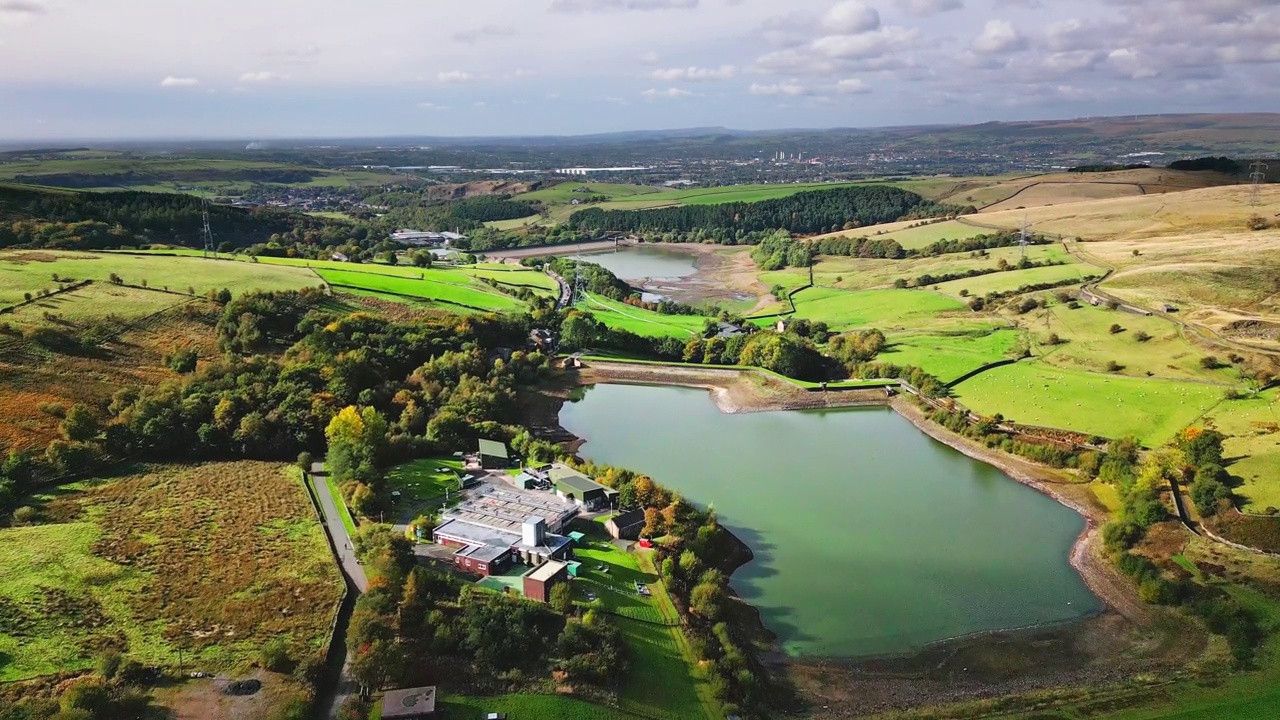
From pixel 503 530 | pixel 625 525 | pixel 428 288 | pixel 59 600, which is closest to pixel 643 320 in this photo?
pixel 428 288

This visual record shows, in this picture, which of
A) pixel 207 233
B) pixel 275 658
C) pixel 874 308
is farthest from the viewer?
pixel 207 233

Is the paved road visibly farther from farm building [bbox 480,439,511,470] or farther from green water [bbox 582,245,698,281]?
green water [bbox 582,245,698,281]

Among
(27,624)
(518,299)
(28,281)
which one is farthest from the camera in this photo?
(518,299)

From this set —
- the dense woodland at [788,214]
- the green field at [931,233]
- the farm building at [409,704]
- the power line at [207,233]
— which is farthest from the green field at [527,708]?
the dense woodland at [788,214]

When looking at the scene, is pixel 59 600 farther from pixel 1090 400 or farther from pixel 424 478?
pixel 1090 400

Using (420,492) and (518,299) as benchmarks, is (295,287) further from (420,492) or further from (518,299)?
(420,492)

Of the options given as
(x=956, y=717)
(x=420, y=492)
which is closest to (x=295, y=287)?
(x=420, y=492)

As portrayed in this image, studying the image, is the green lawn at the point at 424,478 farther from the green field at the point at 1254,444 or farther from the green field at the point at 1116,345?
the green field at the point at 1116,345
